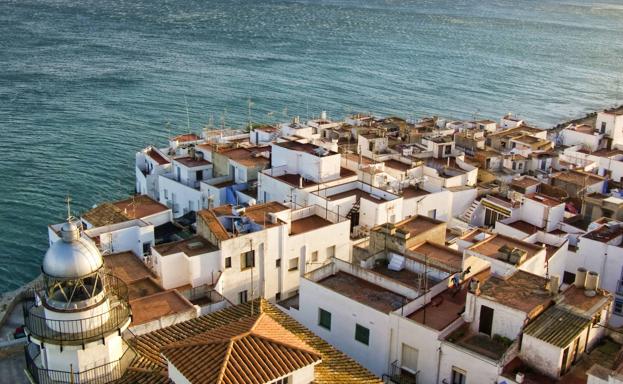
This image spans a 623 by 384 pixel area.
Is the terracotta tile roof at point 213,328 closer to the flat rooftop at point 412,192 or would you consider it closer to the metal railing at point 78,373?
the metal railing at point 78,373

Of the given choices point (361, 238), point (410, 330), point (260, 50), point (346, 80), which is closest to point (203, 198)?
point (361, 238)

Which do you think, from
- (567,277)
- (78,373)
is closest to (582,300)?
(567,277)

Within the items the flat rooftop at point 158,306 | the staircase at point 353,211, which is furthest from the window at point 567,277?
the flat rooftop at point 158,306

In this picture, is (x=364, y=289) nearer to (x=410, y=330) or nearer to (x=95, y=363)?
(x=410, y=330)

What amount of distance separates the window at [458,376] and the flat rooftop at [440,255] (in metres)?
5.58

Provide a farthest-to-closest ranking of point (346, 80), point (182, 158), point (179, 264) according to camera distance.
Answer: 1. point (346, 80)
2. point (182, 158)
3. point (179, 264)

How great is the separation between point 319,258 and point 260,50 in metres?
101

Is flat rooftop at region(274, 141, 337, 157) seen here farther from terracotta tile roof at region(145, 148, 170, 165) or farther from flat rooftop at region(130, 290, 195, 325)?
flat rooftop at region(130, 290, 195, 325)

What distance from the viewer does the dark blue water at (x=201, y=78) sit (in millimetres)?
63069

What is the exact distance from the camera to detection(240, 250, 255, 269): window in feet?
108

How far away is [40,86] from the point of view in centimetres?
8944

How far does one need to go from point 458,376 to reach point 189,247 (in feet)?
48.0

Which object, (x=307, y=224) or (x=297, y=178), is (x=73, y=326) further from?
(x=297, y=178)

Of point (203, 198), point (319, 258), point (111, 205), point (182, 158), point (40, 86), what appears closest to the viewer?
point (319, 258)
